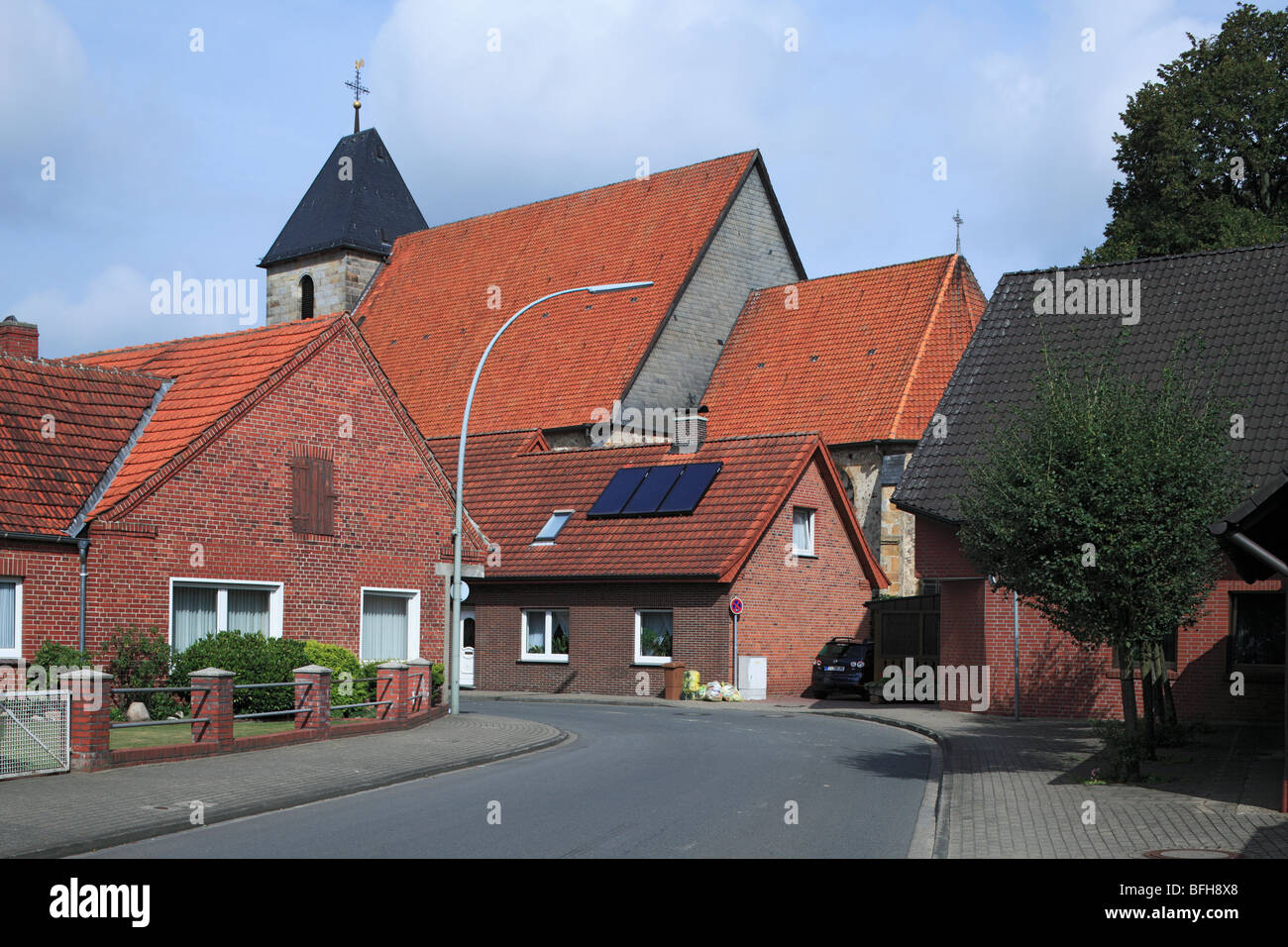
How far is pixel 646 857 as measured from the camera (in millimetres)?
9633

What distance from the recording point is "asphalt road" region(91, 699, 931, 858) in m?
10.1

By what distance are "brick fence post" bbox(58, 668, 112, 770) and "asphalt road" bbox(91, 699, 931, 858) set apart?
9.99 feet

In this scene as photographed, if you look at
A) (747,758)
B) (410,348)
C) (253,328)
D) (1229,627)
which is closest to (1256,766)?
(747,758)

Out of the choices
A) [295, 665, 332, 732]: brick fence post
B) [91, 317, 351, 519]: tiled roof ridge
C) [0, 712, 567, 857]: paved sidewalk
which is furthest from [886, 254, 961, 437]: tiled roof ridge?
[295, 665, 332, 732]: brick fence post

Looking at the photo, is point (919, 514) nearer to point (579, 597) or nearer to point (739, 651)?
point (739, 651)

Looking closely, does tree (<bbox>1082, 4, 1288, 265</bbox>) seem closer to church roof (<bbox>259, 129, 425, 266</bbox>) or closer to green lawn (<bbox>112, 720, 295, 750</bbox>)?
green lawn (<bbox>112, 720, 295, 750</bbox>)

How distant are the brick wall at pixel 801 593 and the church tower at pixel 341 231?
90.5ft

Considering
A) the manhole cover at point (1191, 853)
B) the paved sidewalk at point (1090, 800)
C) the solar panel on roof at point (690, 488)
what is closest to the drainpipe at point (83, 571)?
the paved sidewalk at point (1090, 800)

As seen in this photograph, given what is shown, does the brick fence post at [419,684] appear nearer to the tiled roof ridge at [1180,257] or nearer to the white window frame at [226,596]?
the white window frame at [226,596]

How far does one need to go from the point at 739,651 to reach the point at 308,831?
66.4 ft

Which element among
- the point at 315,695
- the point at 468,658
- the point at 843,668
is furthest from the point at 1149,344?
the point at 468,658

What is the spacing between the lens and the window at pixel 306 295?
191ft

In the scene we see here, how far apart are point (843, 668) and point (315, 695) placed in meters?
15.3

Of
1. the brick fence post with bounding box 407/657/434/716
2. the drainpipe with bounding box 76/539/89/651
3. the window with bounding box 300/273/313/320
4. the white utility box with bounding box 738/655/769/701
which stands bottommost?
the white utility box with bounding box 738/655/769/701
